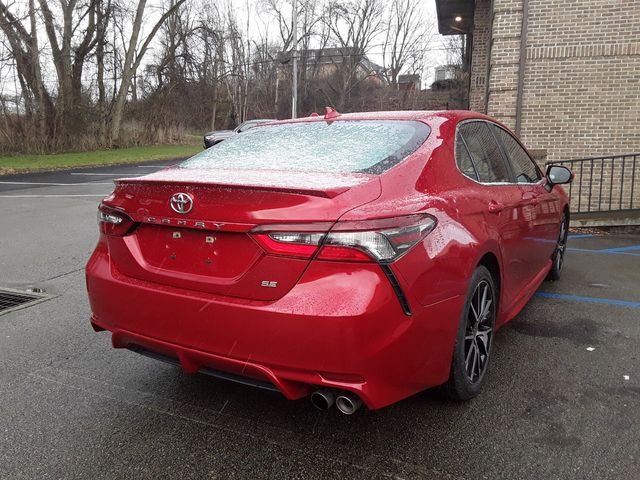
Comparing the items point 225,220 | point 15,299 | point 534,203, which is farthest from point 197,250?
point 15,299

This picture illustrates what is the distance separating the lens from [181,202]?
233cm

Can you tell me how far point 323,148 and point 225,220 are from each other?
0.94 meters

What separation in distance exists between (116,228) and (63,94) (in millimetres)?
27119

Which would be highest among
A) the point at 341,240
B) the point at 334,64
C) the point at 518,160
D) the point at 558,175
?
the point at 334,64

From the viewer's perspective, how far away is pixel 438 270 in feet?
7.55

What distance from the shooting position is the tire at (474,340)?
2.59 metres

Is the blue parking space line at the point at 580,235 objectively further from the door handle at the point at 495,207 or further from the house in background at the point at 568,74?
the door handle at the point at 495,207

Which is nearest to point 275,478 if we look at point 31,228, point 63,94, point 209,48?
point 31,228

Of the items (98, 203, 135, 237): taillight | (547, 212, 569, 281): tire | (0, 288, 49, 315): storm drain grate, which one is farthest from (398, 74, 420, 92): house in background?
(98, 203, 135, 237): taillight

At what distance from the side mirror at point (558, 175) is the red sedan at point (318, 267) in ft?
5.48

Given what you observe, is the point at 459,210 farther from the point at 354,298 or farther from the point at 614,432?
the point at 614,432

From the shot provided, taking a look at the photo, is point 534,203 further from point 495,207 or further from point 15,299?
point 15,299

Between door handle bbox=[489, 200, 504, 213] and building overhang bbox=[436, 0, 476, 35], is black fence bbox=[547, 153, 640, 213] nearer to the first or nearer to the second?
door handle bbox=[489, 200, 504, 213]

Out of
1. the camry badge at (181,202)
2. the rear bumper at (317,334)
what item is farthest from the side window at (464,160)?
the camry badge at (181,202)
